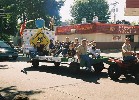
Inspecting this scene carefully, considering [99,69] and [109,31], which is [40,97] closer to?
[99,69]

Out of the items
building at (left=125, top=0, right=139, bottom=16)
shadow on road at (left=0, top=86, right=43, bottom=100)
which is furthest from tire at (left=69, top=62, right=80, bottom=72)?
building at (left=125, top=0, right=139, bottom=16)

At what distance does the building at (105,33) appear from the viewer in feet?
126

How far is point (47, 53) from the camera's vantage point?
53.5 feet

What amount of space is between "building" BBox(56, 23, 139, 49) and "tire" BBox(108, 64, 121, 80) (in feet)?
86.0

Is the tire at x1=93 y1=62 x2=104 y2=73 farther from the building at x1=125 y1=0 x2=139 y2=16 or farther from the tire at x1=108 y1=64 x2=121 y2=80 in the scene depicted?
the building at x1=125 y1=0 x2=139 y2=16

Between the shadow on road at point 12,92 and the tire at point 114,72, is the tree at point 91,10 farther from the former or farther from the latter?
the shadow on road at point 12,92

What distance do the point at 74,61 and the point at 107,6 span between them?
70.4m

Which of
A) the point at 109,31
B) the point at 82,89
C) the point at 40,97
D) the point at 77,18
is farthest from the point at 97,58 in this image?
the point at 77,18

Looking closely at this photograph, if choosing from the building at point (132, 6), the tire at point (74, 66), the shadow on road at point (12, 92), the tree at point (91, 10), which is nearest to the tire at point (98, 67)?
the tire at point (74, 66)

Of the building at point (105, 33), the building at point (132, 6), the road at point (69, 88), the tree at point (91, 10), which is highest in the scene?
the tree at point (91, 10)

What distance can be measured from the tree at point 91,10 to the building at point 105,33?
36086mm

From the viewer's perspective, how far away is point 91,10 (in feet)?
258

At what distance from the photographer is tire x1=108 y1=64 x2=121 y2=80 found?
11.4 meters

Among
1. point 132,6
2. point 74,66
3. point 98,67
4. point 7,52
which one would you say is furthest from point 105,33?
point 74,66
